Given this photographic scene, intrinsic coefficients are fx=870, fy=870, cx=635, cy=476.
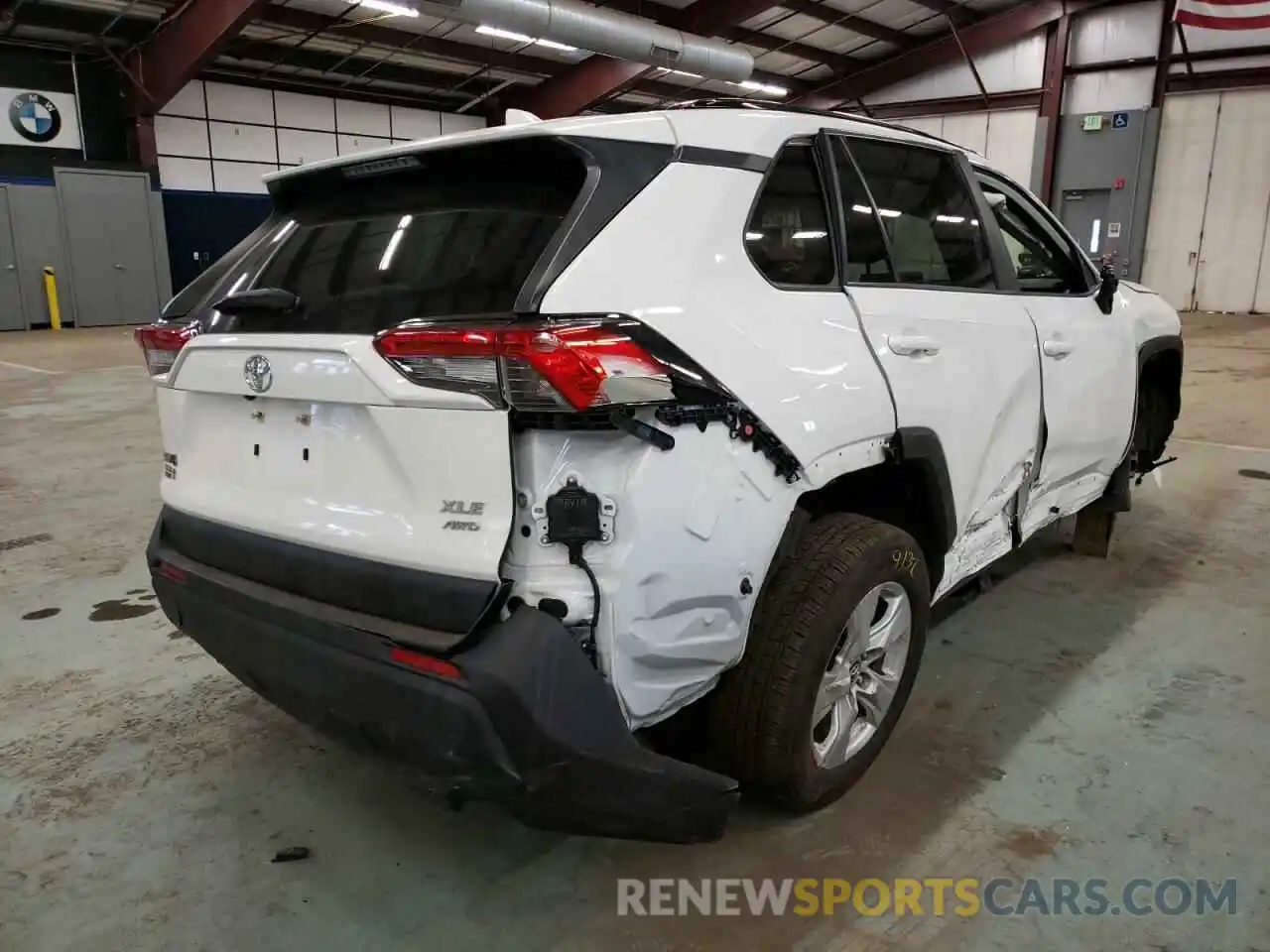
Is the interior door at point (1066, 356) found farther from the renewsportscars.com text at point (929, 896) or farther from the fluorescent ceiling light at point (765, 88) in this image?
the fluorescent ceiling light at point (765, 88)

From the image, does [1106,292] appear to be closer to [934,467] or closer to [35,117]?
[934,467]

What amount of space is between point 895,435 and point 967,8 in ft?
63.1

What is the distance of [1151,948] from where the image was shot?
167cm

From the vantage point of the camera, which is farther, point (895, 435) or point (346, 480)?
point (895, 435)

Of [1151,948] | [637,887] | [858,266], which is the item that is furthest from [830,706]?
[858,266]

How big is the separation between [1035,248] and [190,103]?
57.1ft

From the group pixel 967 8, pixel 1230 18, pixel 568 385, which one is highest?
pixel 967 8

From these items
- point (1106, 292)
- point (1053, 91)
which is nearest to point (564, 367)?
point (1106, 292)

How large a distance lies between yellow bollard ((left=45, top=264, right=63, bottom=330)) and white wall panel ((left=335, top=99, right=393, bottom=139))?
6176 mm

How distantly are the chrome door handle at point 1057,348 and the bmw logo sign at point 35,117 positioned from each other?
17.4 m

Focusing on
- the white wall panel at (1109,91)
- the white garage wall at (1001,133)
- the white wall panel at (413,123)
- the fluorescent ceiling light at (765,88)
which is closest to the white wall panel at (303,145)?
the white wall panel at (413,123)

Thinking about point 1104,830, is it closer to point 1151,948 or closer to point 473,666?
point 1151,948

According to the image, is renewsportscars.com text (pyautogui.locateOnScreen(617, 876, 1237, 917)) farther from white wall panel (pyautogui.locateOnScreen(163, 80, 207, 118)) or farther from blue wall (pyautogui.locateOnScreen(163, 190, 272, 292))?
white wall panel (pyautogui.locateOnScreen(163, 80, 207, 118))

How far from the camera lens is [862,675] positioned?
2.12 m
